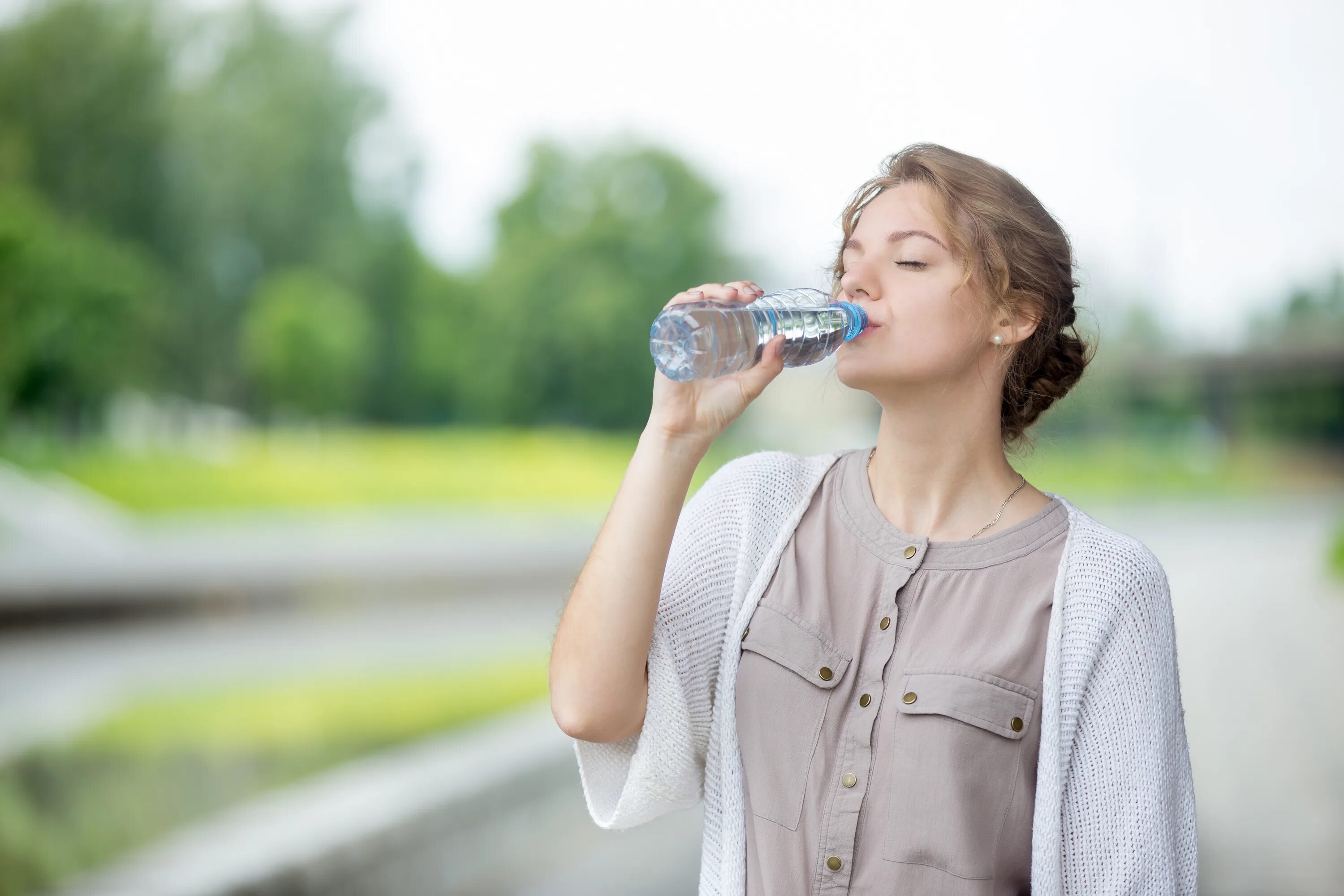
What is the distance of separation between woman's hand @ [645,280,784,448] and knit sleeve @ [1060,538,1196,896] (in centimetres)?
37

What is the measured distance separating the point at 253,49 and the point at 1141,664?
8.48 meters

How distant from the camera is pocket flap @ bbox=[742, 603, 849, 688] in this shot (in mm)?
1090

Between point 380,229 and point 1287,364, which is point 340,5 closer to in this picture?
point 380,229

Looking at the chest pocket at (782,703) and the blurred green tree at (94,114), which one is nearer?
the chest pocket at (782,703)

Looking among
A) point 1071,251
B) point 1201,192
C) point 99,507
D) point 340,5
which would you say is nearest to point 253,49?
point 340,5

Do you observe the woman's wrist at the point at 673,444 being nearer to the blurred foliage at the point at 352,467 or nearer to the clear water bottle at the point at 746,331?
the clear water bottle at the point at 746,331

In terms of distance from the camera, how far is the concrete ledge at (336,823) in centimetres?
247

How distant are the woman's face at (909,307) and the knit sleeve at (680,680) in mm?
176

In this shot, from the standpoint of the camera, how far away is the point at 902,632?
1.10 metres

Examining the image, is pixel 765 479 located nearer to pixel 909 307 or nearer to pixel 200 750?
pixel 909 307

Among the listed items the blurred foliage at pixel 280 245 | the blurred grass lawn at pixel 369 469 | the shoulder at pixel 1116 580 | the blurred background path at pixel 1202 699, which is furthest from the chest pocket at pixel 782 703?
the blurred foliage at pixel 280 245

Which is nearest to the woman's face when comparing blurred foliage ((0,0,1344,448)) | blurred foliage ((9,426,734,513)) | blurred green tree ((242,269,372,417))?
blurred foliage ((9,426,734,513))

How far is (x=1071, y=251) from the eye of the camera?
4.09 ft

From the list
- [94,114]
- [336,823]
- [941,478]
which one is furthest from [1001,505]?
[94,114]
